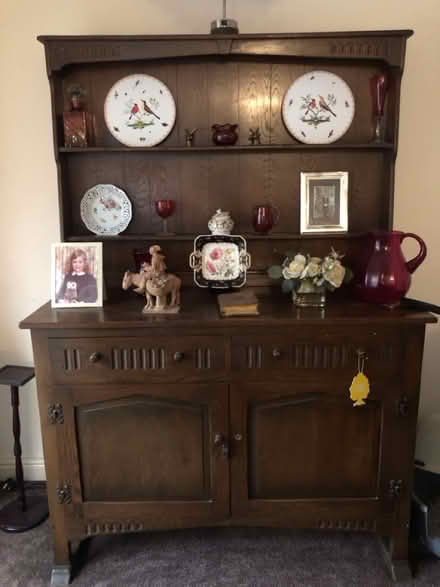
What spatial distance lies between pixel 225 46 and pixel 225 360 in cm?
117

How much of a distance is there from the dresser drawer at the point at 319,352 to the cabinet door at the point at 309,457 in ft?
0.24

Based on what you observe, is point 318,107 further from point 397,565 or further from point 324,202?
point 397,565

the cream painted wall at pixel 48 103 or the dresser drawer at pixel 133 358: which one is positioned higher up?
the cream painted wall at pixel 48 103

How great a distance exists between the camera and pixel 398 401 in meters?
1.55

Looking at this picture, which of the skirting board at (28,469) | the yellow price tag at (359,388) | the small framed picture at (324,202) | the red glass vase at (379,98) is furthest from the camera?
the skirting board at (28,469)

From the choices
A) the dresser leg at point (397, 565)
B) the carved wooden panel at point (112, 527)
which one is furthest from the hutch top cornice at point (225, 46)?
the dresser leg at point (397, 565)

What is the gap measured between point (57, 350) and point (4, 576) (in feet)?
3.02

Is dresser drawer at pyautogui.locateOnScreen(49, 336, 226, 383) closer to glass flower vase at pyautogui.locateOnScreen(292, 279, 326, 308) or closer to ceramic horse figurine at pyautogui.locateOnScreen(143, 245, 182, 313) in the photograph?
ceramic horse figurine at pyautogui.locateOnScreen(143, 245, 182, 313)

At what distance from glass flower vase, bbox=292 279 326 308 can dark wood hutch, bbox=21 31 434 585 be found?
0.21 feet

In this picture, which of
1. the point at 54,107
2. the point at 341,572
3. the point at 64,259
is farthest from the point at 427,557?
the point at 54,107

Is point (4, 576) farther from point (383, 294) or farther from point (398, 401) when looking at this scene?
point (383, 294)

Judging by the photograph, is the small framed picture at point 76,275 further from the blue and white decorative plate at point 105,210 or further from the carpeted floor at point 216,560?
the carpeted floor at point 216,560

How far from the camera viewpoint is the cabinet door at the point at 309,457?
5.12 ft

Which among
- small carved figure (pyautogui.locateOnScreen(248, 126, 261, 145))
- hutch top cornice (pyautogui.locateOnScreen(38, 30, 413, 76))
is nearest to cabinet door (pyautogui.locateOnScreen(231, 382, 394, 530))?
small carved figure (pyautogui.locateOnScreen(248, 126, 261, 145))
